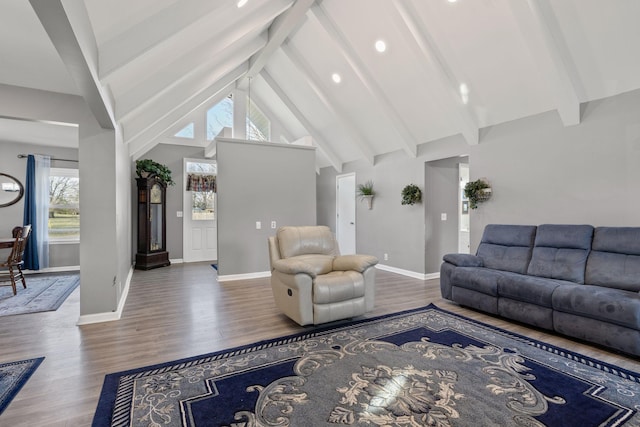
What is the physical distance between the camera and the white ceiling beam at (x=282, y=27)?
393 cm

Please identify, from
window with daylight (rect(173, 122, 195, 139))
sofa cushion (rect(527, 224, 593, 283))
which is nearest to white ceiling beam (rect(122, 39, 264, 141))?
window with daylight (rect(173, 122, 195, 139))

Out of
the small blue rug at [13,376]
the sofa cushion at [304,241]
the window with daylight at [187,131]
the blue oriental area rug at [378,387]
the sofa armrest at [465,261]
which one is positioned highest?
the window with daylight at [187,131]

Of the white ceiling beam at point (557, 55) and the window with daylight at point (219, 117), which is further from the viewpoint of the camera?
the window with daylight at point (219, 117)

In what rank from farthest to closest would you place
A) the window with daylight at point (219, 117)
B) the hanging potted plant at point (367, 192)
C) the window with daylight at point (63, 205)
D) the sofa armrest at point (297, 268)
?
1. the window with daylight at point (219, 117)
2. the hanging potted plant at point (367, 192)
3. the window with daylight at point (63, 205)
4. the sofa armrest at point (297, 268)

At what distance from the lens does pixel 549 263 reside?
3.33 metres

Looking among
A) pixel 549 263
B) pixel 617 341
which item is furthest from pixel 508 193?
pixel 617 341

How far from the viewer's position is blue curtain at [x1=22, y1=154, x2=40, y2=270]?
5.54 meters

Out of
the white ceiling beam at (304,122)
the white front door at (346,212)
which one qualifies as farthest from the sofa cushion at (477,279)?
the white ceiling beam at (304,122)

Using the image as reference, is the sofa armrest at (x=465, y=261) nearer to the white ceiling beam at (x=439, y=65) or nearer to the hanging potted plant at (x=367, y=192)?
the white ceiling beam at (x=439, y=65)

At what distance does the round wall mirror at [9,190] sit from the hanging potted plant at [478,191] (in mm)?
7864

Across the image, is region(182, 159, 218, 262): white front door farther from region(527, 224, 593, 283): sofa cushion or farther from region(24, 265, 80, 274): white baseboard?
region(527, 224, 593, 283): sofa cushion

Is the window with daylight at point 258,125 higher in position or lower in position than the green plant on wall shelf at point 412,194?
higher

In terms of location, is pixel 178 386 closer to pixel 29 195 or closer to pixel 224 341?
pixel 224 341

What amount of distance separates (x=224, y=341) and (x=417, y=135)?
453 cm
